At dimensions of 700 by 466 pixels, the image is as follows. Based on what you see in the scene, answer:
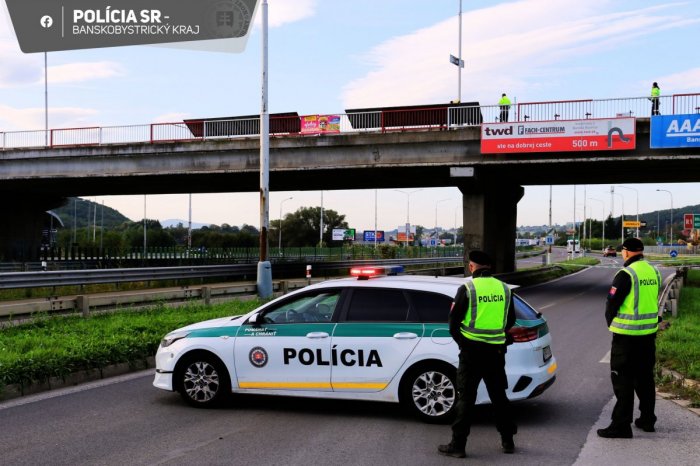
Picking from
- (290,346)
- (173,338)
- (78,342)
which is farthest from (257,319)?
(78,342)

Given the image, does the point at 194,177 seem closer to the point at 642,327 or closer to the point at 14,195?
the point at 14,195

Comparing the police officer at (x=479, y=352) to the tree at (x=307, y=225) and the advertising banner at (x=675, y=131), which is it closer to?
the advertising banner at (x=675, y=131)

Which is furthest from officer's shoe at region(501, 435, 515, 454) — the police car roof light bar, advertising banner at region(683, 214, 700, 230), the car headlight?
advertising banner at region(683, 214, 700, 230)

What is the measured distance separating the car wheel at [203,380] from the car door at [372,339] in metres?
1.31

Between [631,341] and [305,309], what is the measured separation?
3353 mm

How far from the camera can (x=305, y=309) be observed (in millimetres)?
8039

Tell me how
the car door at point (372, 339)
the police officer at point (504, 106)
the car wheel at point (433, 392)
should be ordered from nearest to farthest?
1. the car wheel at point (433, 392)
2. the car door at point (372, 339)
3. the police officer at point (504, 106)

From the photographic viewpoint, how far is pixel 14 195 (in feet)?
145

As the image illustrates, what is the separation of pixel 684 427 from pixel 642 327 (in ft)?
4.33

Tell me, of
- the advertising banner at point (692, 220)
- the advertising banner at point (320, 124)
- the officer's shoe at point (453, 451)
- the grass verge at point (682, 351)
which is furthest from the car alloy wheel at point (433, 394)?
the advertising banner at point (692, 220)

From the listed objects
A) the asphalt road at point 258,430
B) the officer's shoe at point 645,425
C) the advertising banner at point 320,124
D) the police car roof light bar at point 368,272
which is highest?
the advertising banner at point 320,124

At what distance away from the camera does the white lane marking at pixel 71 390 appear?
8.53 metres

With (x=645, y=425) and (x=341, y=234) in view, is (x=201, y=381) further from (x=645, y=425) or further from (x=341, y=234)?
(x=341, y=234)

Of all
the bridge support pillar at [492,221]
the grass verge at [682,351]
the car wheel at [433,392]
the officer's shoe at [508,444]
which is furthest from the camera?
the bridge support pillar at [492,221]
